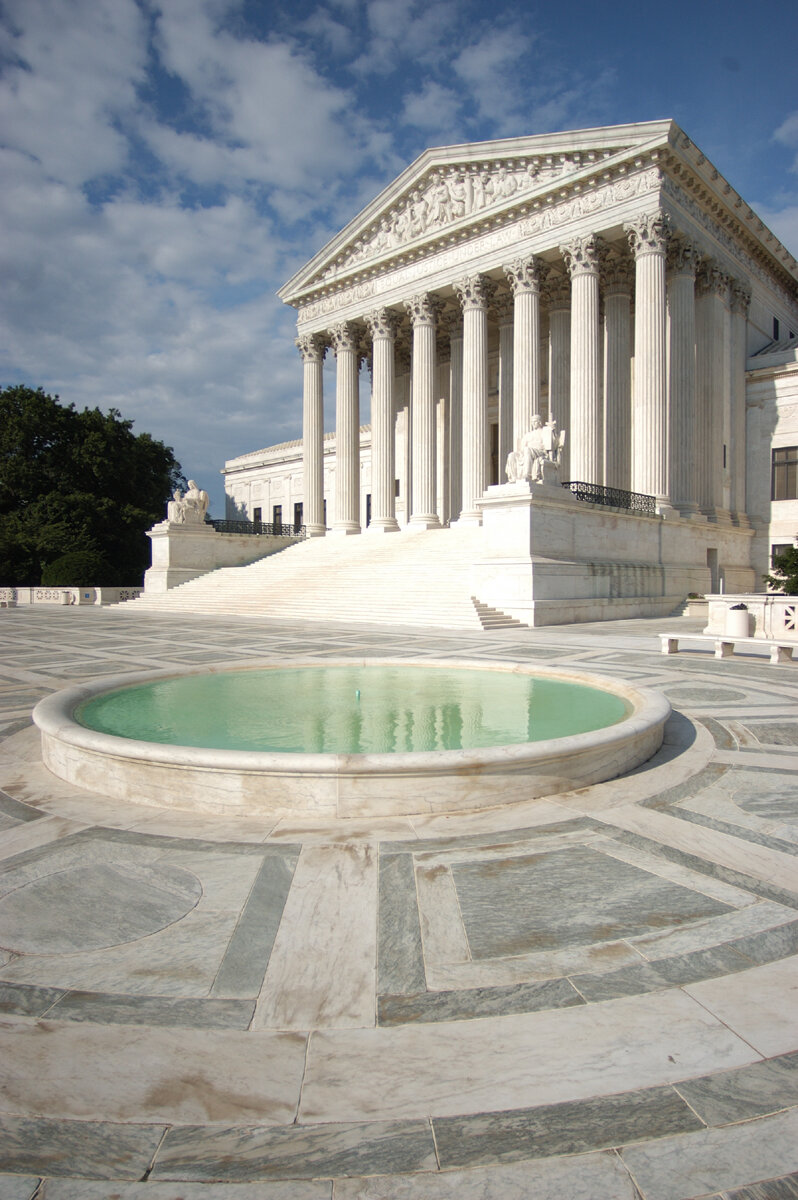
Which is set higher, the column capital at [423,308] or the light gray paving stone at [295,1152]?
the column capital at [423,308]

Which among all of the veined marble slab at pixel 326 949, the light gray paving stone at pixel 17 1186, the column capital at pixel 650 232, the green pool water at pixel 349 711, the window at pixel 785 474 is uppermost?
the column capital at pixel 650 232

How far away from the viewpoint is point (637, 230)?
29.0m

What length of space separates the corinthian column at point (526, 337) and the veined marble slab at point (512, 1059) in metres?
31.4

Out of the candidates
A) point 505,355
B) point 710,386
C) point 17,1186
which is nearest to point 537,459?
point 710,386

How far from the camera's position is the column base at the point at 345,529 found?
40625 mm

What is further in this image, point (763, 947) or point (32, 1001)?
point (763, 947)

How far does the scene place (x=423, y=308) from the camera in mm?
37781

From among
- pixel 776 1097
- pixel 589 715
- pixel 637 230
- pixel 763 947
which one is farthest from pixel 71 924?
pixel 637 230

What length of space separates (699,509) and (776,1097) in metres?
34.0

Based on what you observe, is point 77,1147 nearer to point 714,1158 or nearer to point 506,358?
point 714,1158

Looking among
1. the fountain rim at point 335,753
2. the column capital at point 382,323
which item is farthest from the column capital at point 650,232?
the fountain rim at point 335,753

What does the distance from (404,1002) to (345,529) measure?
1514 inches

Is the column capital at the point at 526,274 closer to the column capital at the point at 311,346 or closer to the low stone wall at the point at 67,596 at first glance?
the column capital at the point at 311,346

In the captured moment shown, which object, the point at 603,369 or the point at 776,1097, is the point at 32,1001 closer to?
the point at 776,1097
